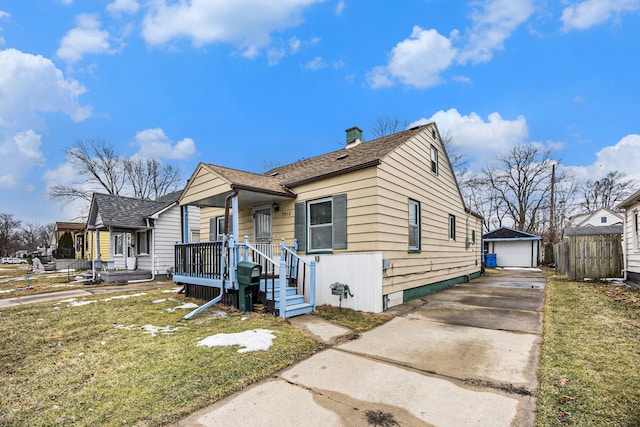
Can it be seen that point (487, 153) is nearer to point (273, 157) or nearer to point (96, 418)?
point (273, 157)

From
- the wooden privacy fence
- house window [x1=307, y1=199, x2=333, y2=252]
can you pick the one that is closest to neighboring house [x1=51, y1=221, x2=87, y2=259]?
house window [x1=307, y1=199, x2=333, y2=252]

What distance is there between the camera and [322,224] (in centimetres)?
813

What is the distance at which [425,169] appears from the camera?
9734 mm

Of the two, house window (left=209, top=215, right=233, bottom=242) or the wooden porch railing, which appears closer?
the wooden porch railing

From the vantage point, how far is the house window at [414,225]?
8.68 metres

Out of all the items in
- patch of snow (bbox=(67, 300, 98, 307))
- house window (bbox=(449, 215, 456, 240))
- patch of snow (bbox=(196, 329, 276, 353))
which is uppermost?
house window (bbox=(449, 215, 456, 240))

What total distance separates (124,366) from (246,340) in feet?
5.10

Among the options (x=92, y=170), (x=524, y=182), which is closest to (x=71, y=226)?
(x=92, y=170)

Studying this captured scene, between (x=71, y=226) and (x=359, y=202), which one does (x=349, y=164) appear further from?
(x=71, y=226)

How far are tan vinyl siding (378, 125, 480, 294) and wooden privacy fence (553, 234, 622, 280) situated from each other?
4.20 metres

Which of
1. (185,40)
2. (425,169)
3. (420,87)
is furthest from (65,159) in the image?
(425,169)

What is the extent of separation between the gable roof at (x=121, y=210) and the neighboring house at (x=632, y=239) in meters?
18.4

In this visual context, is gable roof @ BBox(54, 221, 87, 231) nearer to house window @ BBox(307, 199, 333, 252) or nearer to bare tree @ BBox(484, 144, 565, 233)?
house window @ BBox(307, 199, 333, 252)

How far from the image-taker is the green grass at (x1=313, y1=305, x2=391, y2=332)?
5.90 meters
